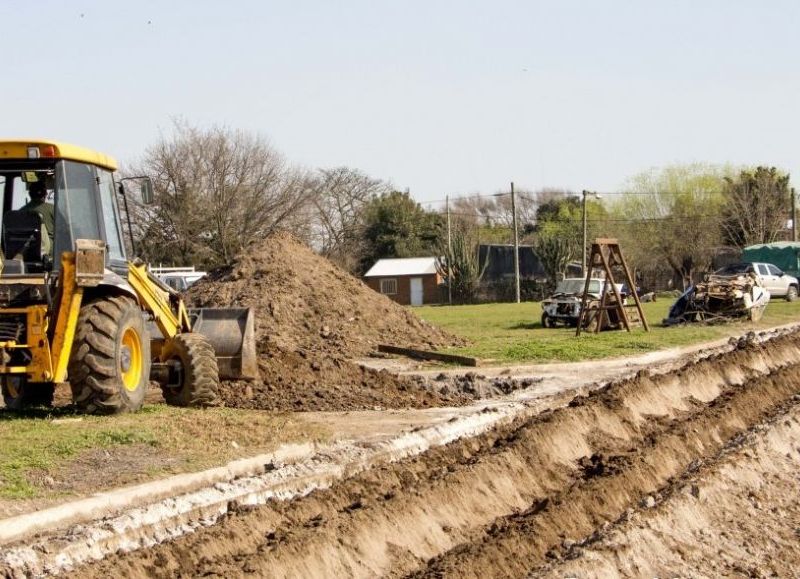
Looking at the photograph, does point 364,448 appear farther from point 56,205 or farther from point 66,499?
point 56,205

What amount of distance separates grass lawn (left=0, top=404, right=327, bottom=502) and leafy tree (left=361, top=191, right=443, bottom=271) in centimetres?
6071

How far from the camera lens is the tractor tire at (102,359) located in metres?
12.1

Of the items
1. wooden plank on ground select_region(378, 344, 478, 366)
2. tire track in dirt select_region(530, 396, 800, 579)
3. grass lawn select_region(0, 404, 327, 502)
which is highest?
grass lawn select_region(0, 404, 327, 502)

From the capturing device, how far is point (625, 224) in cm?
7425

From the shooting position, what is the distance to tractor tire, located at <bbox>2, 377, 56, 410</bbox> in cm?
1358

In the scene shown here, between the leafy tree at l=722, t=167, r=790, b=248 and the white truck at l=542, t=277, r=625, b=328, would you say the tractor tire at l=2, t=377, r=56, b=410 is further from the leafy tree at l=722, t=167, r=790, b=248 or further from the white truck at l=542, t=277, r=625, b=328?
the leafy tree at l=722, t=167, r=790, b=248

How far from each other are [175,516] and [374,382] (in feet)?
32.2

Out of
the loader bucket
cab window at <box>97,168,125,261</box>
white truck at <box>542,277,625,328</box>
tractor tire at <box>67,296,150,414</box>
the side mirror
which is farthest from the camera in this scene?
white truck at <box>542,277,625,328</box>

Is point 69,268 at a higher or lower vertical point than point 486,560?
higher

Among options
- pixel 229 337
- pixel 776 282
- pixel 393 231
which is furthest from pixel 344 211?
pixel 229 337

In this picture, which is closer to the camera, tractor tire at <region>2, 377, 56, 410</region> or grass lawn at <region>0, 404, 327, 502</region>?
grass lawn at <region>0, 404, 327, 502</region>

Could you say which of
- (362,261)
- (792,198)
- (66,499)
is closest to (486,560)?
(66,499)

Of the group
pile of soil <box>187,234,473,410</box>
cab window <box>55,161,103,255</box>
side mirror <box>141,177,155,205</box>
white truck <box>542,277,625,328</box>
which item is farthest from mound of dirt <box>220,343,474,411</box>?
white truck <box>542,277,625,328</box>

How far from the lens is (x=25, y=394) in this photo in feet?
45.2
